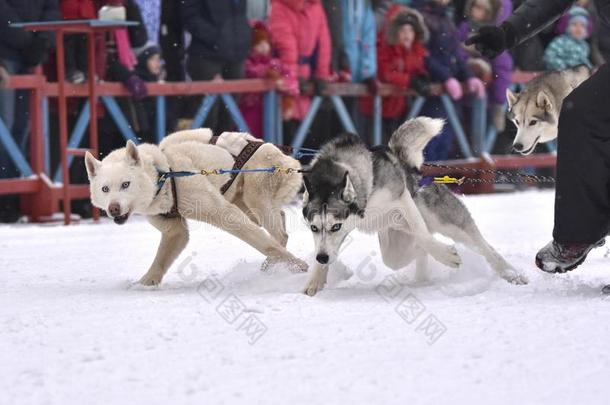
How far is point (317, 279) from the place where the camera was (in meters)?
4.41

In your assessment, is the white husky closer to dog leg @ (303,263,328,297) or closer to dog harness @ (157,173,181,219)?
dog harness @ (157,173,181,219)

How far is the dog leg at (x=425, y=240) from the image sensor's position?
4488mm

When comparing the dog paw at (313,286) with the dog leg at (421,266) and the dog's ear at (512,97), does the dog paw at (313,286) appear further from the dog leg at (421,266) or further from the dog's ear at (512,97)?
the dog's ear at (512,97)

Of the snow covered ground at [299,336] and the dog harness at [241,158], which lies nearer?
the snow covered ground at [299,336]

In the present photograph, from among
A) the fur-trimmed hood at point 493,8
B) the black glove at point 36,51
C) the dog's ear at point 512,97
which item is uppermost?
the fur-trimmed hood at point 493,8

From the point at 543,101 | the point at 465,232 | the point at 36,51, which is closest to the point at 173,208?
the point at 465,232

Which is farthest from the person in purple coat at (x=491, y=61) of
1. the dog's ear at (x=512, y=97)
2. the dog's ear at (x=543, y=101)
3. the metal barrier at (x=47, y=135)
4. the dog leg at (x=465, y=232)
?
the dog leg at (x=465, y=232)

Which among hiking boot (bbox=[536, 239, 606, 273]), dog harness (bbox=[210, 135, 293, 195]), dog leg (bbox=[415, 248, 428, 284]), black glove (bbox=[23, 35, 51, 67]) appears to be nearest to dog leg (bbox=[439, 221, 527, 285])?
dog leg (bbox=[415, 248, 428, 284])

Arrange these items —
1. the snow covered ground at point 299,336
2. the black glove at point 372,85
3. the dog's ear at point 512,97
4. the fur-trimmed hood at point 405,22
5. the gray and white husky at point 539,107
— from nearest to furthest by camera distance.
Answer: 1. the snow covered ground at point 299,336
2. the gray and white husky at point 539,107
3. the dog's ear at point 512,97
4. the fur-trimmed hood at point 405,22
5. the black glove at point 372,85

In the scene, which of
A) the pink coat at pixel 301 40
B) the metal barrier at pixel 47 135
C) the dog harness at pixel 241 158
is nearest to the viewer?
the dog harness at pixel 241 158

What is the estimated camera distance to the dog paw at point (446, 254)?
14.7 feet

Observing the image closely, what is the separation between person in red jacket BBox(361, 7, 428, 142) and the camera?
29.6 ft

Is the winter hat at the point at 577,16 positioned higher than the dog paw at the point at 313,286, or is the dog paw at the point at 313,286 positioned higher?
the winter hat at the point at 577,16

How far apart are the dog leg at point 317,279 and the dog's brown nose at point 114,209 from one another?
819 mm
